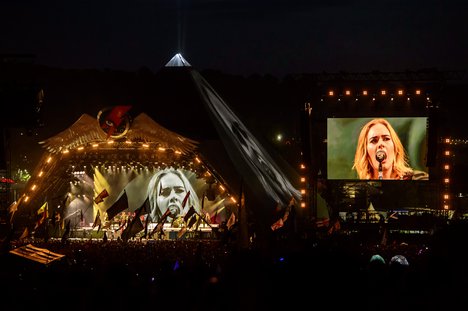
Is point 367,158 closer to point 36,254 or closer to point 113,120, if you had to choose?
point 113,120

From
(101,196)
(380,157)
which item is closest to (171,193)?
(101,196)

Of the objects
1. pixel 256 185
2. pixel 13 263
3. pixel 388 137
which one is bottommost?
pixel 13 263

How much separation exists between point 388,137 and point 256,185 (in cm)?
596

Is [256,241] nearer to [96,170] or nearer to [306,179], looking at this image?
[306,179]

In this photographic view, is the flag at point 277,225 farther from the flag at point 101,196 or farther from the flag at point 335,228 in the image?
the flag at point 101,196

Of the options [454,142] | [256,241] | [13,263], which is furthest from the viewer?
[454,142]

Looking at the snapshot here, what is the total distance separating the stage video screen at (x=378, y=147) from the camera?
28844mm

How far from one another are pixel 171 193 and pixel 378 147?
8.42 m

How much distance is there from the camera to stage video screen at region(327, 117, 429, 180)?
28844 millimetres

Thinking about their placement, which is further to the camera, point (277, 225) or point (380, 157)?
point (380, 157)

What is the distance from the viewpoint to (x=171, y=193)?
31547 mm

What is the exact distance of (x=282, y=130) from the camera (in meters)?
56.4

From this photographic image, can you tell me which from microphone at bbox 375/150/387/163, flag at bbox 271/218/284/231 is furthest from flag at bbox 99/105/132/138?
microphone at bbox 375/150/387/163

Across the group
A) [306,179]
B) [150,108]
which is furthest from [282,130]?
[306,179]
